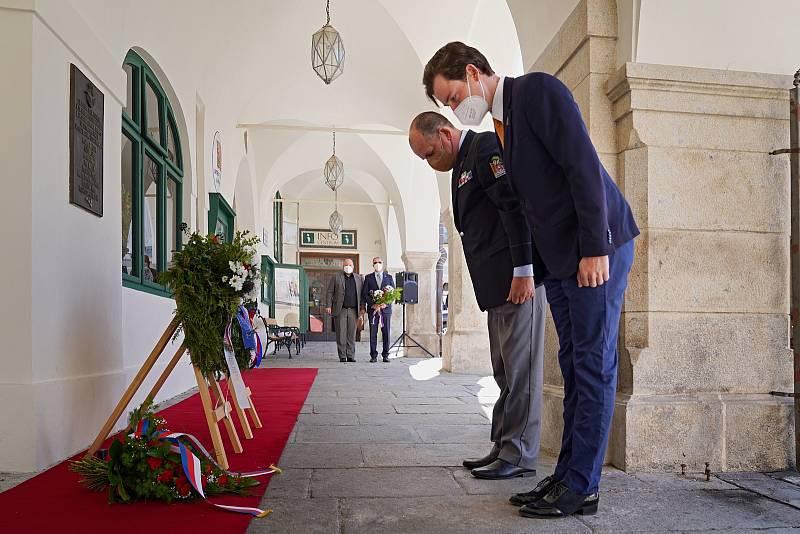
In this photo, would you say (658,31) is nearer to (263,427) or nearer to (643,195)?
(643,195)

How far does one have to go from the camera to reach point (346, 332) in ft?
36.7

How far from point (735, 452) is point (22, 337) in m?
3.44

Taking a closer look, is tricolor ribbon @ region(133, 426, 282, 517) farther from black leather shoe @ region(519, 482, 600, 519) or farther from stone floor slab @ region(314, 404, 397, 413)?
stone floor slab @ region(314, 404, 397, 413)

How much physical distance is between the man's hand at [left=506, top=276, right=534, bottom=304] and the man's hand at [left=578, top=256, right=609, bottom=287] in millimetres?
597

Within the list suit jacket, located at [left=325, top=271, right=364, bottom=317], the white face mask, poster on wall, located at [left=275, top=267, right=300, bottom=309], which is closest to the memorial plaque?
the white face mask

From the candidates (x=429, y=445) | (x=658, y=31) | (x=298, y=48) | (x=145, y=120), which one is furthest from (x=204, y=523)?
(x=298, y=48)

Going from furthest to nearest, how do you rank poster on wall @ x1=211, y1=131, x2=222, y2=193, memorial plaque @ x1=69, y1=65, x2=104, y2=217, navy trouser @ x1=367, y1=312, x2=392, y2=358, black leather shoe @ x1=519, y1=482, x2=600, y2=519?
1. navy trouser @ x1=367, y1=312, x2=392, y2=358
2. poster on wall @ x1=211, y1=131, x2=222, y2=193
3. memorial plaque @ x1=69, y1=65, x2=104, y2=217
4. black leather shoe @ x1=519, y1=482, x2=600, y2=519

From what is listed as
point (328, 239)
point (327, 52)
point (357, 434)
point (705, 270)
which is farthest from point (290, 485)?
point (328, 239)

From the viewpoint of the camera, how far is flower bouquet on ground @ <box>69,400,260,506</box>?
8.23 feet

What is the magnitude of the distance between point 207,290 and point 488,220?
1434 millimetres

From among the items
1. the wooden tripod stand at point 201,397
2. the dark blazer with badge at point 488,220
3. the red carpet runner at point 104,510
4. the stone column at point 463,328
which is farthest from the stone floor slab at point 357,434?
the stone column at point 463,328

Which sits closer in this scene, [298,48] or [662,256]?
[662,256]

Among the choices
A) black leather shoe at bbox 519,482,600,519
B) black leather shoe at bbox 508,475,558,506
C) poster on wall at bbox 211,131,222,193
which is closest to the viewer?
black leather shoe at bbox 519,482,600,519

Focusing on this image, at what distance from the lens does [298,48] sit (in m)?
9.65
